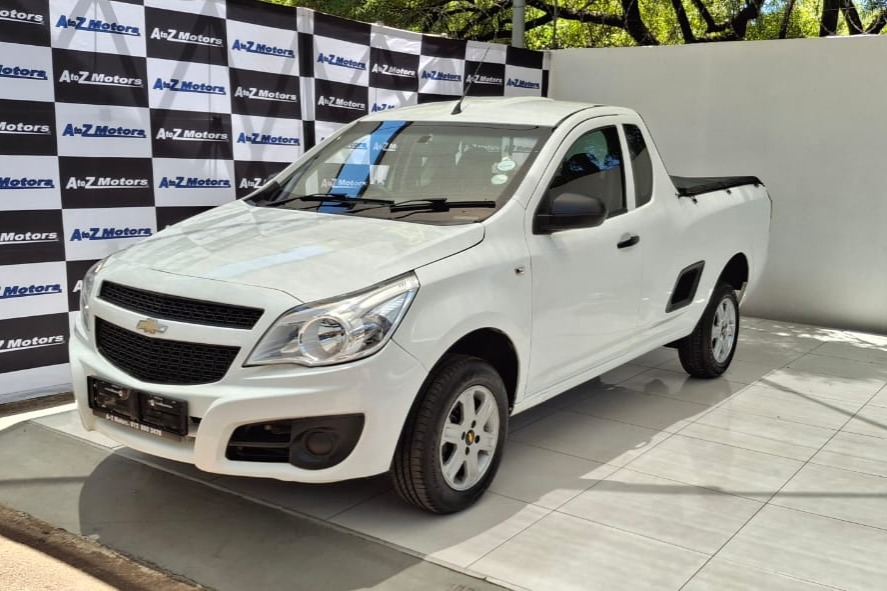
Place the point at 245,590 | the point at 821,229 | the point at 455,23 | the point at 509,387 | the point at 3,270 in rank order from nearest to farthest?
the point at 245,590 < the point at 509,387 < the point at 3,270 < the point at 821,229 < the point at 455,23

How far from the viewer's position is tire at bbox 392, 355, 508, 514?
338 cm

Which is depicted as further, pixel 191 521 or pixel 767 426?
pixel 767 426

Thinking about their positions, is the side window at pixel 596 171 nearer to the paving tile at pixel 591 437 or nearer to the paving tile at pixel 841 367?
the paving tile at pixel 591 437

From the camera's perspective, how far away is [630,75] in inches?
340

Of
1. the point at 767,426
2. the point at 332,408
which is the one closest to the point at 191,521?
the point at 332,408

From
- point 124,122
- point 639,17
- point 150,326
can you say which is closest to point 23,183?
point 124,122

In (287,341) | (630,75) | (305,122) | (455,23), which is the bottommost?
(287,341)

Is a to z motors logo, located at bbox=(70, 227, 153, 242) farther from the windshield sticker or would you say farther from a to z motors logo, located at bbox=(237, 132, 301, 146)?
the windshield sticker

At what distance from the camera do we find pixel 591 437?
478cm

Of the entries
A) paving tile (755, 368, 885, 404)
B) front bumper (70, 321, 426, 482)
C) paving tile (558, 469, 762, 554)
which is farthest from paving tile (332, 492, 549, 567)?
paving tile (755, 368, 885, 404)

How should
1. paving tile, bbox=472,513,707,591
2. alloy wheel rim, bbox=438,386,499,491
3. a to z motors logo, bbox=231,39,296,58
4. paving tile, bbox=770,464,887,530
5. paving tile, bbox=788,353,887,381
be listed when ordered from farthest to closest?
paving tile, bbox=788,353,887,381 < a to z motors logo, bbox=231,39,296,58 < paving tile, bbox=770,464,887,530 < alloy wheel rim, bbox=438,386,499,491 < paving tile, bbox=472,513,707,591

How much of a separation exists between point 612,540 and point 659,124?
19.4 feet

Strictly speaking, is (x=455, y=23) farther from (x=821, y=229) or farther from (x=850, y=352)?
(x=850, y=352)

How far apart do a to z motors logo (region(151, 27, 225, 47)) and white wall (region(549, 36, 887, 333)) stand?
4559 mm
